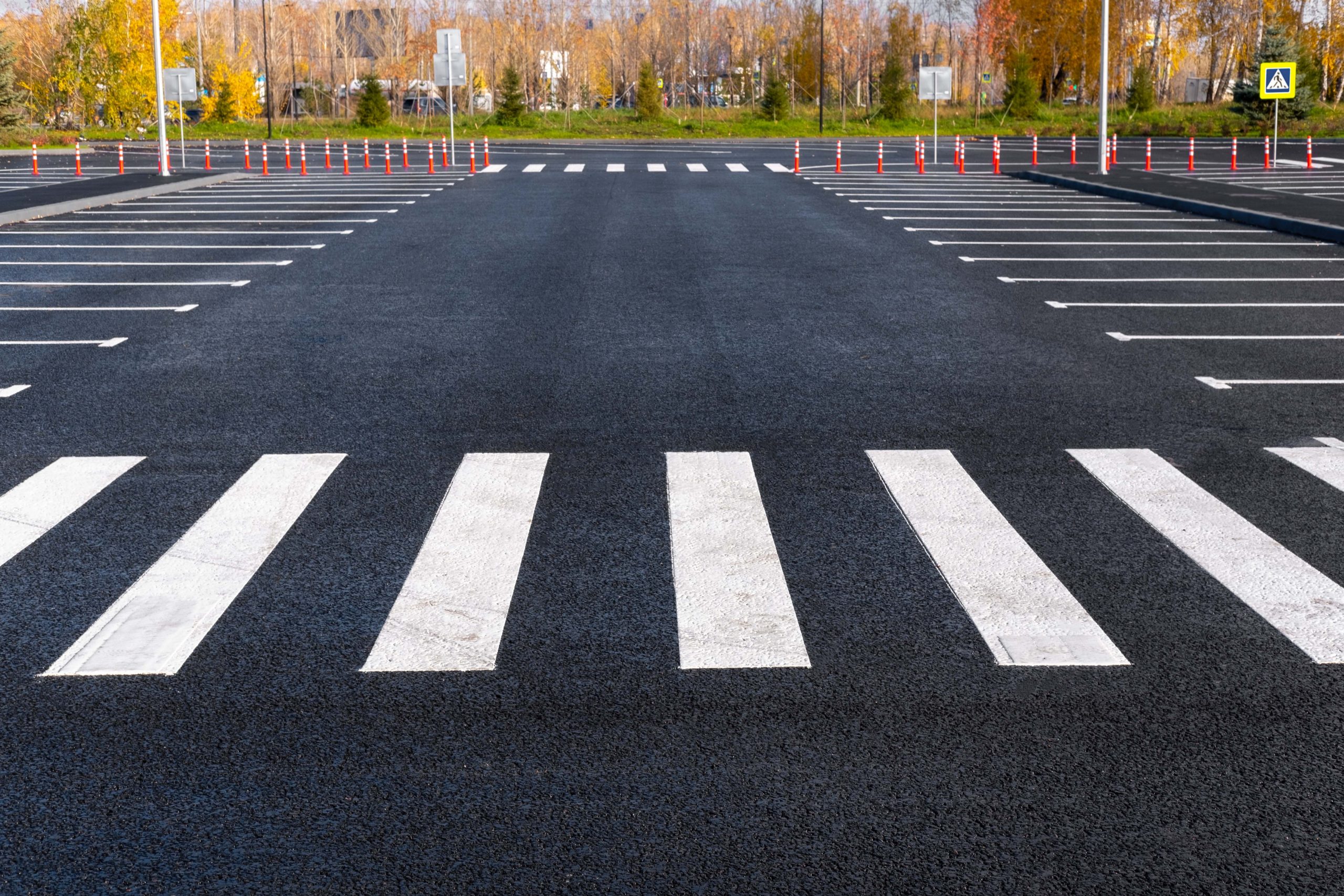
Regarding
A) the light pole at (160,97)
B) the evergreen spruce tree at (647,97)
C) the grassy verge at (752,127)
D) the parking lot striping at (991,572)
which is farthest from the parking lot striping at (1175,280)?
the evergreen spruce tree at (647,97)

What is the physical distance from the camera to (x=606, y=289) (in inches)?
583

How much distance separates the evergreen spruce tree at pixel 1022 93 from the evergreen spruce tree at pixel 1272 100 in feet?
36.9

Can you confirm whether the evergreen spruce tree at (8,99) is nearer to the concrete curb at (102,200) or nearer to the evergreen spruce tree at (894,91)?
the concrete curb at (102,200)

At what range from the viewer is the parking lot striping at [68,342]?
37.4 ft

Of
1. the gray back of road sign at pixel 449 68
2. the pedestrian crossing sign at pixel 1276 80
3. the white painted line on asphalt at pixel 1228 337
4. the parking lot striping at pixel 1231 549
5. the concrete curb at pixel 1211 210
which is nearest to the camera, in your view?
the parking lot striping at pixel 1231 549

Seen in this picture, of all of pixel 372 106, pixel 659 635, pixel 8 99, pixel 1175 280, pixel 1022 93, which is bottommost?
pixel 659 635

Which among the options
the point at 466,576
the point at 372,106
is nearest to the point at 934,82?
the point at 466,576

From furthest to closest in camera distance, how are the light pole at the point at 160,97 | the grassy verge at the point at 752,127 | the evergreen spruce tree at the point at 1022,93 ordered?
the evergreen spruce tree at the point at 1022,93
the grassy verge at the point at 752,127
the light pole at the point at 160,97

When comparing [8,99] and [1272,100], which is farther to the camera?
[1272,100]

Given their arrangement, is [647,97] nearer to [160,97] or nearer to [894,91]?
[894,91]

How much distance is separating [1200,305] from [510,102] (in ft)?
186

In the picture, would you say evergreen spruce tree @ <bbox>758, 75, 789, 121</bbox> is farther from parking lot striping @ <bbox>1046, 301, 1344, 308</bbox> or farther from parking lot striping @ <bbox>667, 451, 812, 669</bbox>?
parking lot striping @ <bbox>667, 451, 812, 669</bbox>

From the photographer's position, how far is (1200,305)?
13.4 m

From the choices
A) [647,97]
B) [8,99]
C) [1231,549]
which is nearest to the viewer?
[1231,549]
